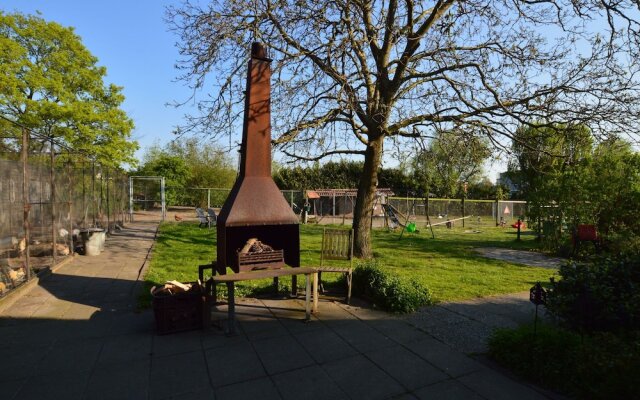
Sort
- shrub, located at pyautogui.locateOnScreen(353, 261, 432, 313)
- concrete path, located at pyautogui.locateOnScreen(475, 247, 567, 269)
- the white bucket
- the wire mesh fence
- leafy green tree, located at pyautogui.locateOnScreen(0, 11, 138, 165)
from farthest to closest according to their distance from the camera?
the wire mesh fence, leafy green tree, located at pyautogui.locateOnScreen(0, 11, 138, 165), concrete path, located at pyautogui.locateOnScreen(475, 247, 567, 269), the white bucket, shrub, located at pyautogui.locateOnScreen(353, 261, 432, 313)

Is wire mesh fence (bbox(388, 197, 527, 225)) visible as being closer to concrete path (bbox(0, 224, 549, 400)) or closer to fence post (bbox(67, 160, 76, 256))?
fence post (bbox(67, 160, 76, 256))

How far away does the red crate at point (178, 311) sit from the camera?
4.34m

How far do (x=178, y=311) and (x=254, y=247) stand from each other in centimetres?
120

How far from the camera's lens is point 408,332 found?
4492mm

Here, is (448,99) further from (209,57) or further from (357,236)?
(209,57)

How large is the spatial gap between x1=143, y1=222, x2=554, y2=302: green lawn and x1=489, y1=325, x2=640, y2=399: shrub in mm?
2371

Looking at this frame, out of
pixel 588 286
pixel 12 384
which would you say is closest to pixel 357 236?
pixel 588 286

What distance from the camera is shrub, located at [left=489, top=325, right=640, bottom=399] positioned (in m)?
2.74

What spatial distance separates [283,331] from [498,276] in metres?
5.47

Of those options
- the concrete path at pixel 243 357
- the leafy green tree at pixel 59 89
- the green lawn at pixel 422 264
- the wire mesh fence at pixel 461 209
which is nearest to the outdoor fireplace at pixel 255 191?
the concrete path at pixel 243 357

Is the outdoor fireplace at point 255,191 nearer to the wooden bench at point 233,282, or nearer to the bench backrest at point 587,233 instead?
the wooden bench at point 233,282

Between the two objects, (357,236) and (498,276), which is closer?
(498,276)

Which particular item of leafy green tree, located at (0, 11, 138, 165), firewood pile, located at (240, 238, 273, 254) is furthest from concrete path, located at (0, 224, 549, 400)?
leafy green tree, located at (0, 11, 138, 165)

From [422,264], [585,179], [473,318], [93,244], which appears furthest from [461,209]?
[93,244]
